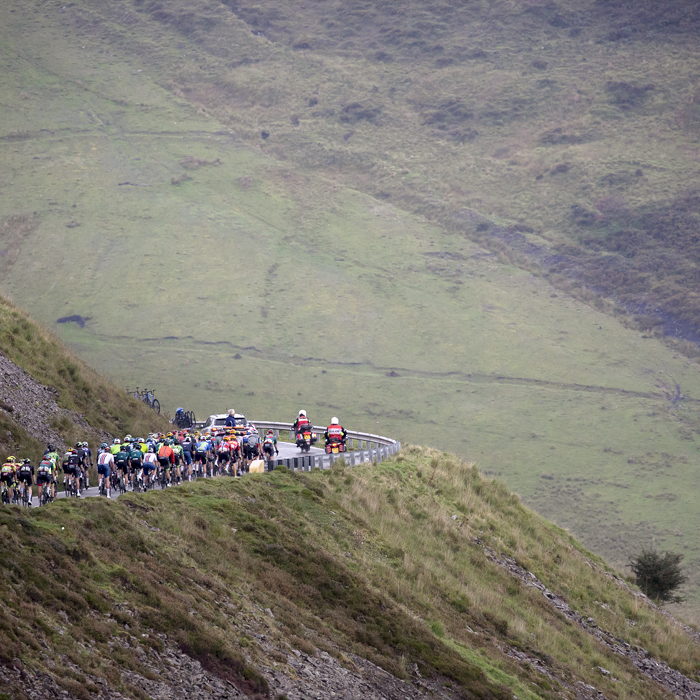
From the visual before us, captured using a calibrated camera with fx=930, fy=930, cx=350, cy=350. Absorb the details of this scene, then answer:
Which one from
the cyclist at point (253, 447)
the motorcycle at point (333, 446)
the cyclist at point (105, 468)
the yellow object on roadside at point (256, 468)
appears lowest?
the cyclist at point (105, 468)

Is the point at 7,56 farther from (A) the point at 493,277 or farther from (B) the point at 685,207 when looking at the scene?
(B) the point at 685,207

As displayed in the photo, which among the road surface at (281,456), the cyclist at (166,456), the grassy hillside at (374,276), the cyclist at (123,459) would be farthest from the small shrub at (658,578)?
the grassy hillside at (374,276)

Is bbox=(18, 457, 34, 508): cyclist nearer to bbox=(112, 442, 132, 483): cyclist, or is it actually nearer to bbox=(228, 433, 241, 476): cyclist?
bbox=(112, 442, 132, 483): cyclist

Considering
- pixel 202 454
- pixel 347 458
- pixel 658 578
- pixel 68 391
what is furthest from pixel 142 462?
pixel 658 578

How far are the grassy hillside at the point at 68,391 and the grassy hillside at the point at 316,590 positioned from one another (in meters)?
9.82

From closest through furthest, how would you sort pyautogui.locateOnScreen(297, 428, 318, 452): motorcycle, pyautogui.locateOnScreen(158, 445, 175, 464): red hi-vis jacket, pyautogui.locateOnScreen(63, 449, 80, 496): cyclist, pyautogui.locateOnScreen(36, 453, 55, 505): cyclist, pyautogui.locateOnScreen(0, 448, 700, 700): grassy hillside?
pyautogui.locateOnScreen(0, 448, 700, 700): grassy hillside, pyautogui.locateOnScreen(36, 453, 55, 505): cyclist, pyautogui.locateOnScreen(63, 449, 80, 496): cyclist, pyautogui.locateOnScreen(158, 445, 175, 464): red hi-vis jacket, pyautogui.locateOnScreen(297, 428, 318, 452): motorcycle

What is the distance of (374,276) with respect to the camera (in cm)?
14438

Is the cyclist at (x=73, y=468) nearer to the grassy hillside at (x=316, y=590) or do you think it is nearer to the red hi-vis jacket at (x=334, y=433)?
the grassy hillside at (x=316, y=590)

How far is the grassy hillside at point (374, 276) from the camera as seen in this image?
363 ft

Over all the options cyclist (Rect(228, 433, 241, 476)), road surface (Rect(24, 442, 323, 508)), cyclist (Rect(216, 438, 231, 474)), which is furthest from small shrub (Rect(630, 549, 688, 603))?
cyclist (Rect(216, 438, 231, 474))

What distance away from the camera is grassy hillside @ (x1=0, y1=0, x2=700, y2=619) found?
110688 millimetres

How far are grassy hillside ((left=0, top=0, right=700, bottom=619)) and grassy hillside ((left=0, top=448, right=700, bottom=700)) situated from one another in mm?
56033

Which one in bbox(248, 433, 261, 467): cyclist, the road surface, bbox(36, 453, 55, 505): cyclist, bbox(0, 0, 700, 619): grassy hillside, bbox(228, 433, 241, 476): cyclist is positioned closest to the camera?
bbox(36, 453, 55, 505): cyclist

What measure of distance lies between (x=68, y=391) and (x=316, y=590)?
1937cm
